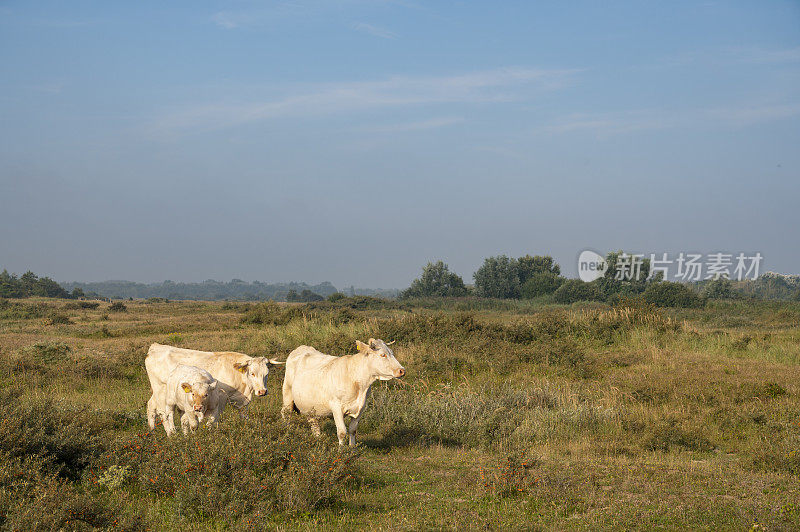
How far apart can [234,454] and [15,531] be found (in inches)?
93.0

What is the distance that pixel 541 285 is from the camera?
84.6 metres

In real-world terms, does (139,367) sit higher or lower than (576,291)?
lower

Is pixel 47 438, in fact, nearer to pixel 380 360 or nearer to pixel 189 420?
pixel 189 420

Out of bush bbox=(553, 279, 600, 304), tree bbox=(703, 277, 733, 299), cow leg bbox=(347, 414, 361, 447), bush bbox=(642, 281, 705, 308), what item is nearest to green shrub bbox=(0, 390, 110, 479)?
cow leg bbox=(347, 414, 361, 447)

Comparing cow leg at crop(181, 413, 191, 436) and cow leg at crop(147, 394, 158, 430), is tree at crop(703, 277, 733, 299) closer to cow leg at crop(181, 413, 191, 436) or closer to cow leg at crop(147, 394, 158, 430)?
cow leg at crop(147, 394, 158, 430)

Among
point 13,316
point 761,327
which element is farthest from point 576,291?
point 13,316

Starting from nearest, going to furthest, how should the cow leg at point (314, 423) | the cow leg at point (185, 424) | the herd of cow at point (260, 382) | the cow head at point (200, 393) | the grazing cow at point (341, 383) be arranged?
the cow leg at point (185, 424) → the cow head at point (200, 393) → the herd of cow at point (260, 382) → the grazing cow at point (341, 383) → the cow leg at point (314, 423)

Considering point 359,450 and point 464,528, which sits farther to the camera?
point 359,450

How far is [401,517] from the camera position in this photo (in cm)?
705

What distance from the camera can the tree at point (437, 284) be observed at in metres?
88.2

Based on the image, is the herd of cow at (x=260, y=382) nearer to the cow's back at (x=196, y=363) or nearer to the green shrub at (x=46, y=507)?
the cow's back at (x=196, y=363)

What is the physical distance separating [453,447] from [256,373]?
419 centimetres

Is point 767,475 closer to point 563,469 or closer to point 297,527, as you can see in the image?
point 563,469

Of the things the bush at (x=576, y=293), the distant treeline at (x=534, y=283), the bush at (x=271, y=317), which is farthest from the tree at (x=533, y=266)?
the bush at (x=271, y=317)
